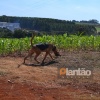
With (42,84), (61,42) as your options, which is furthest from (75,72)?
(61,42)

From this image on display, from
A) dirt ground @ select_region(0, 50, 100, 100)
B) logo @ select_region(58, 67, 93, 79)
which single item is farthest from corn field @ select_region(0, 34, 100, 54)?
logo @ select_region(58, 67, 93, 79)

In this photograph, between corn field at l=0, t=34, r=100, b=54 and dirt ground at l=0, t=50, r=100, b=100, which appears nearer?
dirt ground at l=0, t=50, r=100, b=100

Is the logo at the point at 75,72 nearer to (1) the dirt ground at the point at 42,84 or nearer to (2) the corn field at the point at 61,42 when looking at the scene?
(1) the dirt ground at the point at 42,84

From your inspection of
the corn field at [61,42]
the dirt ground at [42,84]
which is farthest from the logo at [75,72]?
the corn field at [61,42]

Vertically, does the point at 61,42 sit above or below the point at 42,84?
above

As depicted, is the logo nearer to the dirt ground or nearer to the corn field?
the dirt ground

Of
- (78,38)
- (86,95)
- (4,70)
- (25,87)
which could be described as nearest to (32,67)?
(4,70)

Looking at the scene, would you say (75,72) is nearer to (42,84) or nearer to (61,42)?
(42,84)

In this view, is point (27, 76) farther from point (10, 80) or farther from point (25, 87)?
point (25, 87)

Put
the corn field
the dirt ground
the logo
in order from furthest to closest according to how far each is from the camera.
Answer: the corn field → the logo → the dirt ground

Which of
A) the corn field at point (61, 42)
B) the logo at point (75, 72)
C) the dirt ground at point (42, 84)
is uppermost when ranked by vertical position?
the corn field at point (61, 42)

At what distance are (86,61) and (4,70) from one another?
13.0ft

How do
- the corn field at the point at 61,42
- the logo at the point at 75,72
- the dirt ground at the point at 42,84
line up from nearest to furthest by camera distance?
1. the dirt ground at the point at 42,84
2. the logo at the point at 75,72
3. the corn field at the point at 61,42

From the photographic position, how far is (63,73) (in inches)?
379
